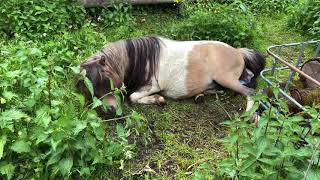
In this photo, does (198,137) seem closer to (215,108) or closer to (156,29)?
(215,108)

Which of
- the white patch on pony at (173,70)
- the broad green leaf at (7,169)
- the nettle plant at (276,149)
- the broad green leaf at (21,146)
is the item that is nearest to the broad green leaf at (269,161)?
the nettle plant at (276,149)

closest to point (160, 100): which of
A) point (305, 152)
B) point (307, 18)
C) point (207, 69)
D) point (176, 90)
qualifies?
point (176, 90)

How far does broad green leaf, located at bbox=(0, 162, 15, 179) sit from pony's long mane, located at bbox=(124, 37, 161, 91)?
5.23 feet

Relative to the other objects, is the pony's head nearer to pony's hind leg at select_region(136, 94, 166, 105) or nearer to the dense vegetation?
the dense vegetation

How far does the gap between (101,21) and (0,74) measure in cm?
313

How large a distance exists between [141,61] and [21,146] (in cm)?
167

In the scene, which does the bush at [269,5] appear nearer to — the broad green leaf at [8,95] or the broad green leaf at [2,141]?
the broad green leaf at [8,95]

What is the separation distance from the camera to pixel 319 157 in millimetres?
2430

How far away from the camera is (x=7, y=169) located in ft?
9.49

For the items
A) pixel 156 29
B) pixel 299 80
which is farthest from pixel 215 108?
pixel 156 29

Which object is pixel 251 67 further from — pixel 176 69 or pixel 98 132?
pixel 98 132

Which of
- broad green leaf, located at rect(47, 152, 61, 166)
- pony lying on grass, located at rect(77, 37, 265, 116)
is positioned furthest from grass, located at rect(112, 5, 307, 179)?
broad green leaf, located at rect(47, 152, 61, 166)

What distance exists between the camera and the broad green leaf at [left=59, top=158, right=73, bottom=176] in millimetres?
2871

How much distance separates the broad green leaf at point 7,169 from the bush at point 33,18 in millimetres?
2751
